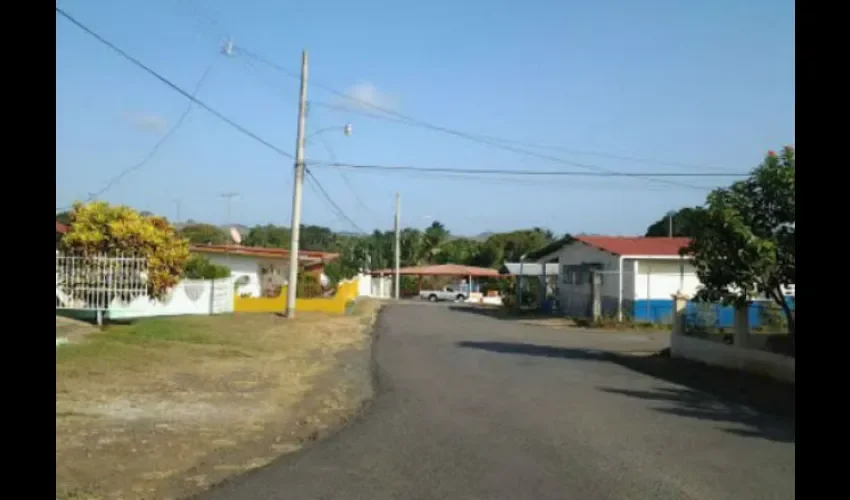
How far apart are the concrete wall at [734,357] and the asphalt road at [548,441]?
53 centimetres

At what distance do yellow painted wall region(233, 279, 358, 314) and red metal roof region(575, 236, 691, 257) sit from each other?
12.6 m

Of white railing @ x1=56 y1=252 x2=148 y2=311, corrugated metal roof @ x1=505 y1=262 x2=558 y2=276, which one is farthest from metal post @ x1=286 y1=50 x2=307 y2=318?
corrugated metal roof @ x1=505 y1=262 x2=558 y2=276

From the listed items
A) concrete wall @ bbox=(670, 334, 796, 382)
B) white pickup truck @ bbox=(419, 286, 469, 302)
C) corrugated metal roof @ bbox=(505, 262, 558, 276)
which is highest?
corrugated metal roof @ bbox=(505, 262, 558, 276)

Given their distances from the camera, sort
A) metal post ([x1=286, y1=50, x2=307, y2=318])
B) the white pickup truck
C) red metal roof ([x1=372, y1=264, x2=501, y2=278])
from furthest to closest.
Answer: red metal roof ([x1=372, y1=264, x2=501, y2=278]) < the white pickup truck < metal post ([x1=286, y1=50, x2=307, y2=318])

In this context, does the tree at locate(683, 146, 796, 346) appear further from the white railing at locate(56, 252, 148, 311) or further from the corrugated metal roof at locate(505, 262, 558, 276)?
the corrugated metal roof at locate(505, 262, 558, 276)

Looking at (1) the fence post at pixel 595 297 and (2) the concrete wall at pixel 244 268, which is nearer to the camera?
(1) the fence post at pixel 595 297

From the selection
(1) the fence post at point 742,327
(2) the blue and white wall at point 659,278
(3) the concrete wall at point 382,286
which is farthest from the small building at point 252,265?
(3) the concrete wall at point 382,286

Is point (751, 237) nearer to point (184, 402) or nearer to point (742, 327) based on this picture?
point (742, 327)

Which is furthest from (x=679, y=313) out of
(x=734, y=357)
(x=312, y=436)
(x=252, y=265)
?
(x=252, y=265)

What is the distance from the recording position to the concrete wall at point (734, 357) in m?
14.3

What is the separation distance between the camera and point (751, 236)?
48.2 feet

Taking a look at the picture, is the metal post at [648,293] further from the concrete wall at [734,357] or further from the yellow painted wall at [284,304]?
the concrete wall at [734,357]

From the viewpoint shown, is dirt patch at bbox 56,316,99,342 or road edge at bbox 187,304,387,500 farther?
dirt patch at bbox 56,316,99,342

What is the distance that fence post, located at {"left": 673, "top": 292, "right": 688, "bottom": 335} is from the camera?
64.5 feet
